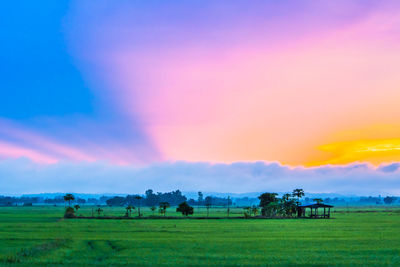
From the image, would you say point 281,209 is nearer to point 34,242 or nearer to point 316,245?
point 316,245

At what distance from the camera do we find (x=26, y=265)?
84.7ft

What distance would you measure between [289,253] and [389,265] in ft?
23.3

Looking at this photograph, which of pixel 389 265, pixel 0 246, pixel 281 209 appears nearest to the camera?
pixel 389 265

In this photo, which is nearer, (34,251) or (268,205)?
(34,251)

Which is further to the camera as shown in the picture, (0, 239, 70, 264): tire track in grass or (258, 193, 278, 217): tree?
(258, 193, 278, 217): tree

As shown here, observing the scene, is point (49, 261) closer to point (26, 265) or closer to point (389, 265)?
point (26, 265)

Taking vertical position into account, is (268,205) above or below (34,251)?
above

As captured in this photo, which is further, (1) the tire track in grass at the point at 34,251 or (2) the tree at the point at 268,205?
(2) the tree at the point at 268,205

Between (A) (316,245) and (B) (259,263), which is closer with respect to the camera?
(B) (259,263)

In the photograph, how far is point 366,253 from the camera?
99.1 feet

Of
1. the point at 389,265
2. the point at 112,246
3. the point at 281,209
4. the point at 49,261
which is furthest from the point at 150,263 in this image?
the point at 281,209

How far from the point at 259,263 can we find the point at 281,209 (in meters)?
73.1

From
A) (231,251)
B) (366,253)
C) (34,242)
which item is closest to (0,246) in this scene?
(34,242)

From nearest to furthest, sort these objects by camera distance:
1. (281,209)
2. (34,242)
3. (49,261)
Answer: (49,261)
(34,242)
(281,209)
